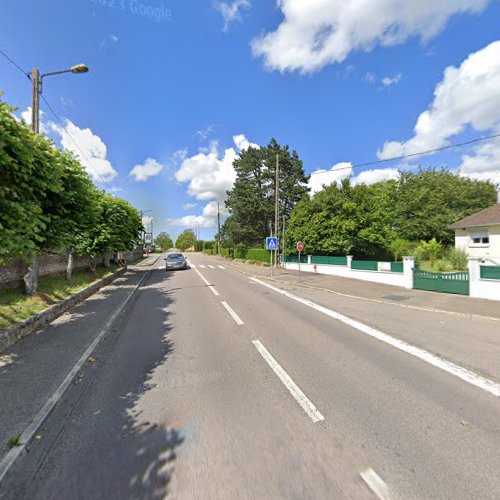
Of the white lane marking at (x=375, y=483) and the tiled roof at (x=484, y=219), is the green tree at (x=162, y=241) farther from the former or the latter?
the white lane marking at (x=375, y=483)

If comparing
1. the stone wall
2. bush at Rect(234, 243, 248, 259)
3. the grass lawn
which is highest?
bush at Rect(234, 243, 248, 259)

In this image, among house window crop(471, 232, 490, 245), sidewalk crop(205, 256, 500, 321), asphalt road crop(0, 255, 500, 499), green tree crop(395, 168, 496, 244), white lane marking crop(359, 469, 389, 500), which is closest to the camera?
white lane marking crop(359, 469, 389, 500)

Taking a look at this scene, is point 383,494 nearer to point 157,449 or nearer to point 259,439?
point 259,439

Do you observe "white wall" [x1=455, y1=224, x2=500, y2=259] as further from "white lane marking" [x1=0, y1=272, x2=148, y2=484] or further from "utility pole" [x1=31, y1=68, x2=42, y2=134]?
"utility pole" [x1=31, y1=68, x2=42, y2=134]

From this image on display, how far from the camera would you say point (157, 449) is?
2545mm

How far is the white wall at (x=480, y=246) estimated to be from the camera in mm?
19266

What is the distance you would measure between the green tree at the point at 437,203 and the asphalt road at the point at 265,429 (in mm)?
30084

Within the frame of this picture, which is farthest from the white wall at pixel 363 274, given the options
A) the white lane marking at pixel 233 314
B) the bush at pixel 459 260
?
the white lane marking at pixel 233 314

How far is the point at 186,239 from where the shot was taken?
110 meters

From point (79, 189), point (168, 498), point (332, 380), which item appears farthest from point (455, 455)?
point (79, 189)

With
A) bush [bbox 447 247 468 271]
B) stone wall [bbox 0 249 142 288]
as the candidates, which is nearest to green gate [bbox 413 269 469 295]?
bush [bbox 447 247 468 271]

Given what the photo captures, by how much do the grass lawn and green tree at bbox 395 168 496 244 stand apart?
108 feet

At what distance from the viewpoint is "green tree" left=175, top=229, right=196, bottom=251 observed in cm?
10895

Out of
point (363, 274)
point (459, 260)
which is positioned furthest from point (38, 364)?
point (459, 260)
